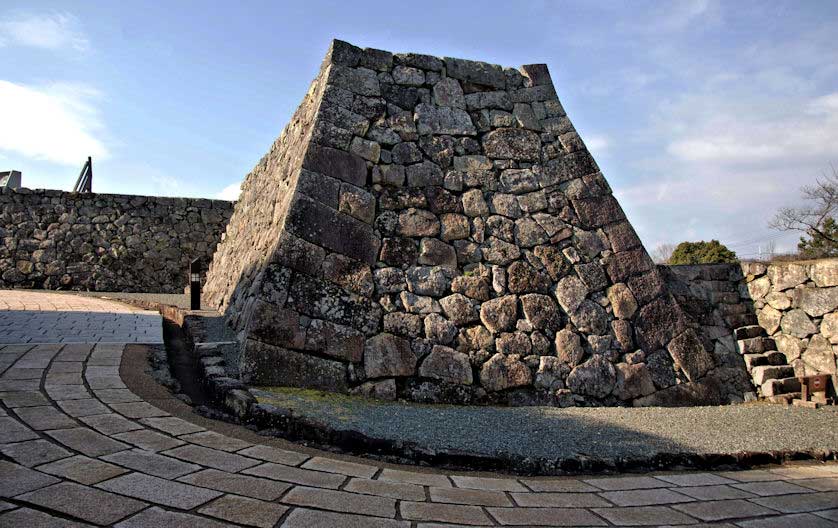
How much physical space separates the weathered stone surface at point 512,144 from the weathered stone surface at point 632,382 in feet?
8.24

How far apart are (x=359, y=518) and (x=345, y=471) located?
0.66 meters

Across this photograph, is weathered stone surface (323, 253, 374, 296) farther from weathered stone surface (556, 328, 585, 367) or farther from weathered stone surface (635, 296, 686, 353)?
weathered stone surface (635, 296, 686, 353)

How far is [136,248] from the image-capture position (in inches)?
531

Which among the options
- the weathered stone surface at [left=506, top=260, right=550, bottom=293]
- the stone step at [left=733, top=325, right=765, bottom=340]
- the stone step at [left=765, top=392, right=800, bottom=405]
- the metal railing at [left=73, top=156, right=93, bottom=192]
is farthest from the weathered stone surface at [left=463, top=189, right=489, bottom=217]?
the metal railing at [left=73, top=156, right=93, bottom=192]

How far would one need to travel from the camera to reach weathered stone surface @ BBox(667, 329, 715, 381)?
5965mm

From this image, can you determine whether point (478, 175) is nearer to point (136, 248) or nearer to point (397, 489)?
point (397, 489)

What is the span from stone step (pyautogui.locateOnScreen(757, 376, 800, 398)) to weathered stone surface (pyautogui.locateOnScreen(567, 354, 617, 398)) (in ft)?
6.27

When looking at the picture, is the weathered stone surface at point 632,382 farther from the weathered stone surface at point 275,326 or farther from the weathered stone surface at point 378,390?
the weathered stone surface at point 275,326

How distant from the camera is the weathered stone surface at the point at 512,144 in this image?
20.9ft

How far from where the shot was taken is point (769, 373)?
6270 millimetres

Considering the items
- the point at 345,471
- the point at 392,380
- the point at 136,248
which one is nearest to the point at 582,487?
the point at 345,471

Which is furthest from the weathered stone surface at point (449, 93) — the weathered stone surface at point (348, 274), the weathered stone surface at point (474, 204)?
the weathered stone surface at point (348, 274)

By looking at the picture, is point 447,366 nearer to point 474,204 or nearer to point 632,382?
point 474,204

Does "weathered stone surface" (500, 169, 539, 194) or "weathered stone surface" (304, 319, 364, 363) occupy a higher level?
"weathered stone surface" (500, 169, 539, 194)
